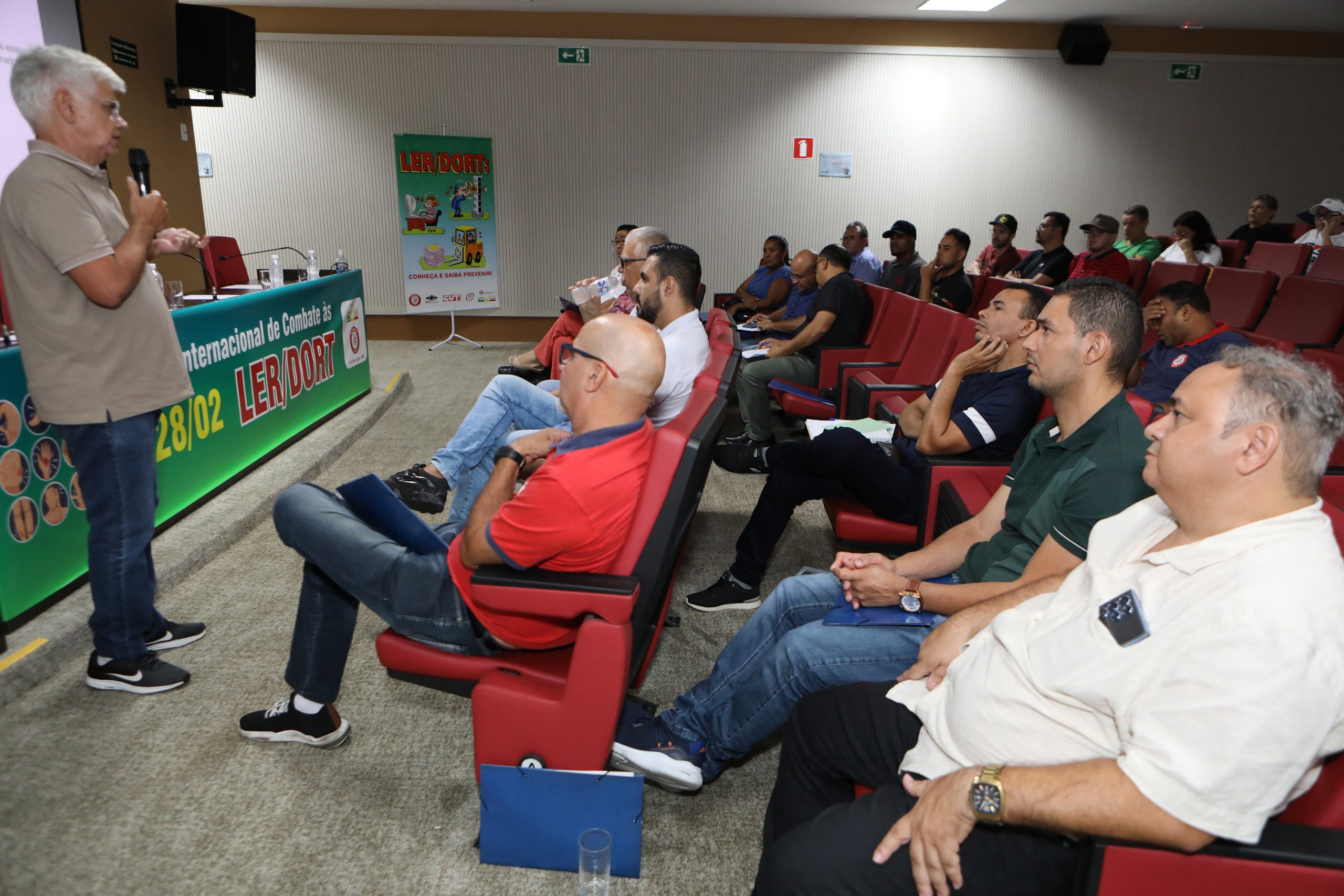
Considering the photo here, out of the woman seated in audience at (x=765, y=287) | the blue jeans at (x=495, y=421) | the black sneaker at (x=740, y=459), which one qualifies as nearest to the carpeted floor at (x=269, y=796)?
the blue jeans at (x=495, y=421)

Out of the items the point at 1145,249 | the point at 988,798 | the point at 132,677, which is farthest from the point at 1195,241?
the point at 132,677

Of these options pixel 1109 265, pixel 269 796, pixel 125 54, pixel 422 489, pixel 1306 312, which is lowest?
pixel 269 796

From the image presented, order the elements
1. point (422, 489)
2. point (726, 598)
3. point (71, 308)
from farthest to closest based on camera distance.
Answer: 1. point (422, 489)
2. point (726, 598)
3. point (71, 308)

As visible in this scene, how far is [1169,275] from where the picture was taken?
17.5 feet

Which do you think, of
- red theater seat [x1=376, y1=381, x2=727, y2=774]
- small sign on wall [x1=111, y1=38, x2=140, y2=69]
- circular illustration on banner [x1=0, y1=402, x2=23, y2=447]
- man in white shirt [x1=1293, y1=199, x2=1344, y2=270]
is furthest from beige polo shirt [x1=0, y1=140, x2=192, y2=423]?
man in white shirt [x1=1293, y1=199, x2=1344, y2=270]

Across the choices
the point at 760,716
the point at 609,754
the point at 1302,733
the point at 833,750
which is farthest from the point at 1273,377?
the point at 609,754

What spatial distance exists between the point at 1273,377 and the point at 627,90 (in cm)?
820

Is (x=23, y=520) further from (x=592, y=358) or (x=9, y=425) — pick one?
(x=592, y=358)

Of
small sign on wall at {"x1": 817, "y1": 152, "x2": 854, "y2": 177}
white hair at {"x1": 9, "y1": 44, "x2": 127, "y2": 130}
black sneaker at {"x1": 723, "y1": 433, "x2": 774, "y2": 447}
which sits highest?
small sign on wall at {"x1": 817, "y1": 152, "x2": 854, "y2": 177}

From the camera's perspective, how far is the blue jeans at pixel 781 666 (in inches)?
64.7

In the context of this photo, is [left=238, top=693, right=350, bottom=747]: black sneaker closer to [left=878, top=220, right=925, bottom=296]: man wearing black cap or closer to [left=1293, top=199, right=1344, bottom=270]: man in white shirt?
[left=878, top=220, right=925, bottom=296]: man wearing black cap

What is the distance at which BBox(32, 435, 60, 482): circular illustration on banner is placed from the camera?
2428 mm

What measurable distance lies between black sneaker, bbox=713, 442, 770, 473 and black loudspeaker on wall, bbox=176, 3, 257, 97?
4.62m

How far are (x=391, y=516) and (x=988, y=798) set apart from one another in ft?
4.49
